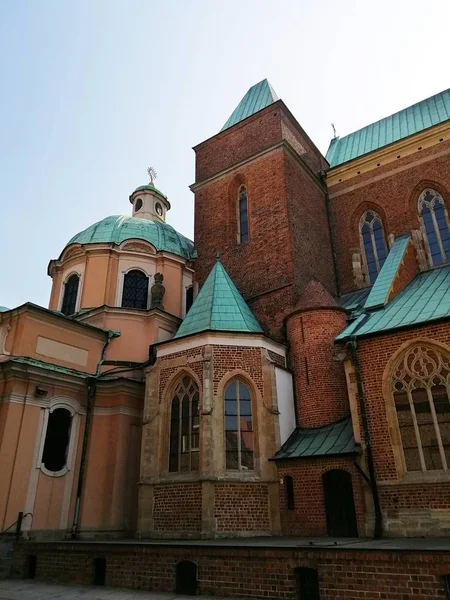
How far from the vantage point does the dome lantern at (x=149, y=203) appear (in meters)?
28.5

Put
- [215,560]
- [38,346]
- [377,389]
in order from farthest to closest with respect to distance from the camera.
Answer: [38,346] < [377,389] < [215,560]

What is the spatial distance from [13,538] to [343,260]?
15.8 metres

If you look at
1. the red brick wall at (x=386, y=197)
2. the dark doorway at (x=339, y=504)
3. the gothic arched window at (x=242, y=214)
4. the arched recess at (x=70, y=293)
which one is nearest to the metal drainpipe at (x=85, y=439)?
the arched recess at (x=70, y=293)

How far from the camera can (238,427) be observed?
1366cm

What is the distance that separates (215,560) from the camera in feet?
29.1

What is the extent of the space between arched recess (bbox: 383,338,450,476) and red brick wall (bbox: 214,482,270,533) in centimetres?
385

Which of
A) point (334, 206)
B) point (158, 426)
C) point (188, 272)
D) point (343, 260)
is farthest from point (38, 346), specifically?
point (334, 206)

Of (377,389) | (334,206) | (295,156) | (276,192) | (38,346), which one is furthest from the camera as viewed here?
(334,206)

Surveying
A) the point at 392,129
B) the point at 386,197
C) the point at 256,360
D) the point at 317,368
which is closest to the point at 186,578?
the point at 256,360

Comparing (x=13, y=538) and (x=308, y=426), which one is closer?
(x=13, y=538)

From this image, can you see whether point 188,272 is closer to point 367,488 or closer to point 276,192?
point 276,192

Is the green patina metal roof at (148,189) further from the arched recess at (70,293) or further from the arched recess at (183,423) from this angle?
the arched recess at (183,423)

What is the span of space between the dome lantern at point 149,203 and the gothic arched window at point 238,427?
16.7 meters

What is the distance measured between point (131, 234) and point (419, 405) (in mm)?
15499
